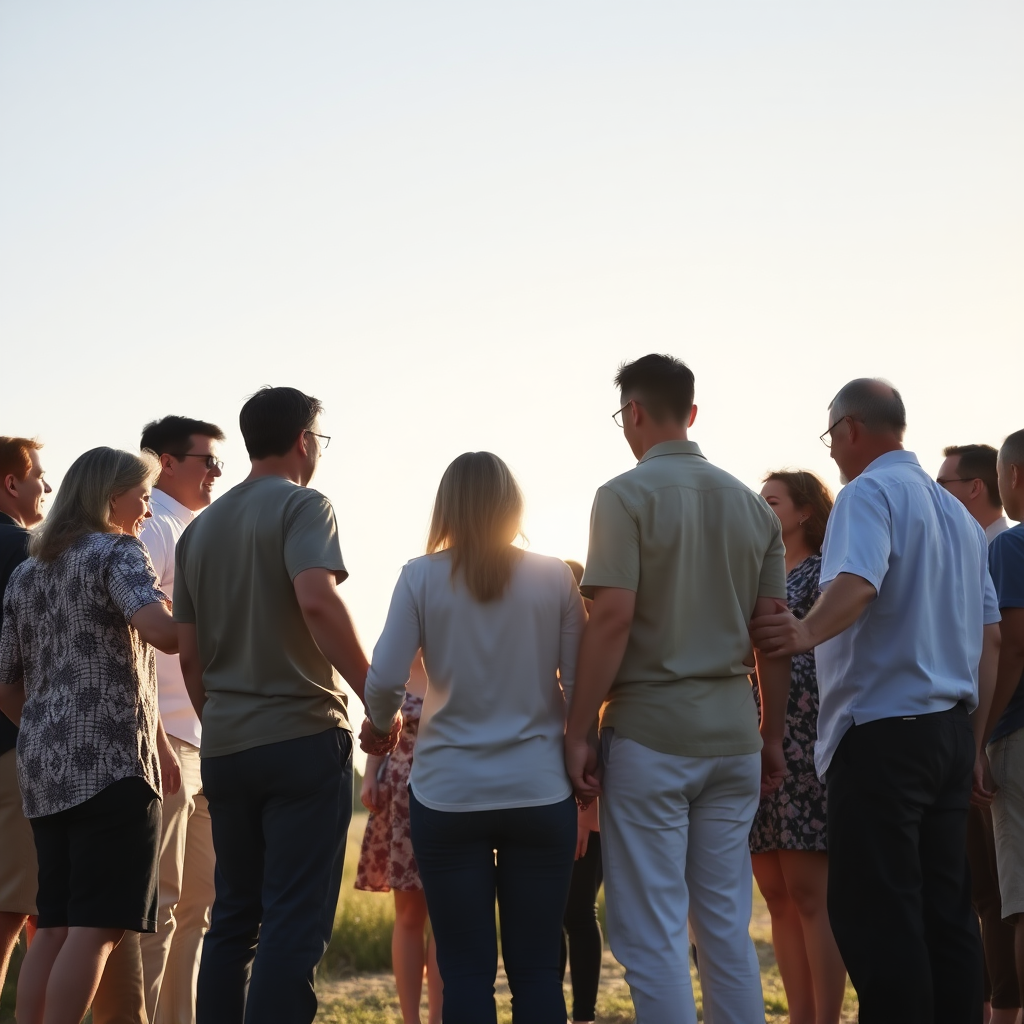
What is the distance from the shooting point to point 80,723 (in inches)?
157

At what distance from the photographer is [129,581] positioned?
402 cm

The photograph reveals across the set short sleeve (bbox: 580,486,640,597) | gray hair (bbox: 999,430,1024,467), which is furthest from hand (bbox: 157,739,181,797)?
gray hair (bbox: 999,430,1024,467)

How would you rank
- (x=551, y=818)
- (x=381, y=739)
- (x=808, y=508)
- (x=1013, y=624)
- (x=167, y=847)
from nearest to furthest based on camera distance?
(x=551, y=818)
(x=381, y=739)
(x=1013, y=624)
(x=167, y=847)
(x=808, y=508)

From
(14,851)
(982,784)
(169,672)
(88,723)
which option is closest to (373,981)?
(169,672)

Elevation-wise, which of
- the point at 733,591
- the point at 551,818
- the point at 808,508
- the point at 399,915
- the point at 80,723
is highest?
the point at 808,508

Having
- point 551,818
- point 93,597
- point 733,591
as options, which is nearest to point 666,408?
point 733,591

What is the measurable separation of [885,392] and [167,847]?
3.29 metres

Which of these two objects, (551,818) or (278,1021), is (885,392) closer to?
(551,818)

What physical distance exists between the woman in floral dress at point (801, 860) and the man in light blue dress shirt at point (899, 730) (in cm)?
83

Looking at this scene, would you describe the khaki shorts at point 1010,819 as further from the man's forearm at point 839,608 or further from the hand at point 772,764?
the man's forearm at point 839,608

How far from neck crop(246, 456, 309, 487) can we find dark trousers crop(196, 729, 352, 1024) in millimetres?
898

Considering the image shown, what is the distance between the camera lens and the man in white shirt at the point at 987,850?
4.94 m

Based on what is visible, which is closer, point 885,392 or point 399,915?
point 885,392

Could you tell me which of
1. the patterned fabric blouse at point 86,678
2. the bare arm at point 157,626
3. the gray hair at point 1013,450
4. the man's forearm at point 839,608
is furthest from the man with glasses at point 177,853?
the gray hair at point 1013,450
